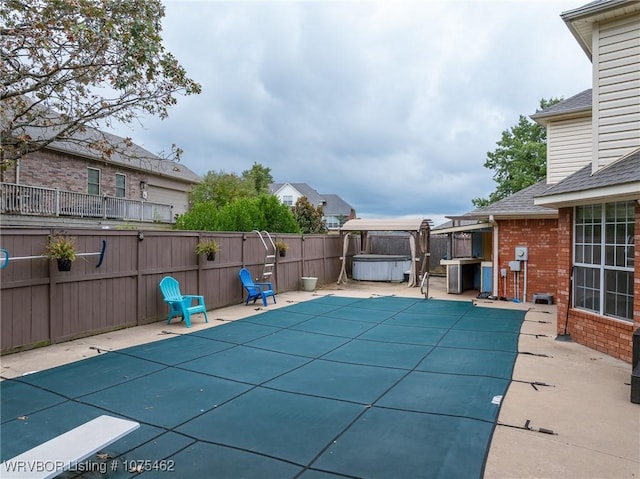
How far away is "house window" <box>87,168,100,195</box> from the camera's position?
53.0ft

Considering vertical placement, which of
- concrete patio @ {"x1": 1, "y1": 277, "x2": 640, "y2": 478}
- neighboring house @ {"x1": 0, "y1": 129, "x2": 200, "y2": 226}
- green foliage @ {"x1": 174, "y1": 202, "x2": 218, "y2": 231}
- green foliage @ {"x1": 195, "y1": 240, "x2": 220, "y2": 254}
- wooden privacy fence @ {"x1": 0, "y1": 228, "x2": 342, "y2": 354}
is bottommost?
concrete patio @ {"x1": 1, "y1": 277, "x2": 640, "y2": 478}

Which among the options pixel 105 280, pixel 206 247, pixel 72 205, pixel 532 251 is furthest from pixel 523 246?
pixel 72 205

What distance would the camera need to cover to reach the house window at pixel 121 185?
17500 mm

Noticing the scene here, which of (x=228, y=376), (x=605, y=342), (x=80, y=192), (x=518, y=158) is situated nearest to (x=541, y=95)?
(x=518, y=158)

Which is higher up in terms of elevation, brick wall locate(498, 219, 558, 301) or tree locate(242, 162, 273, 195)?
tree locate(242, 162, 273, 195)

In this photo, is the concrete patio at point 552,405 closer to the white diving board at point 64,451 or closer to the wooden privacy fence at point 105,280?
the wooden privacy fence at point 105,280

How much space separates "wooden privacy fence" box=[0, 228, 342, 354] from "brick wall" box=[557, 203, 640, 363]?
7.21m

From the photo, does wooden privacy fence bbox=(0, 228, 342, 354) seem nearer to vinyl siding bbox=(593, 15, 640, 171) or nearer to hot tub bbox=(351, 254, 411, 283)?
hot tub bbox=(351, 254, 411, 283)

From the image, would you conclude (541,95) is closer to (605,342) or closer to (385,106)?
(385,106)

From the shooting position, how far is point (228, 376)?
16.4 ft

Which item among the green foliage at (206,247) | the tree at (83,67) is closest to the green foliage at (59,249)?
the tree at (83,67)

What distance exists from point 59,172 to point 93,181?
156 centimetres

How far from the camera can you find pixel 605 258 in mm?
6215

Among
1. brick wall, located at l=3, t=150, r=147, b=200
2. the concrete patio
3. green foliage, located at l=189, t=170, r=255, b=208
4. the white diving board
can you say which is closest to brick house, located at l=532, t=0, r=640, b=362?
the concrete patio
